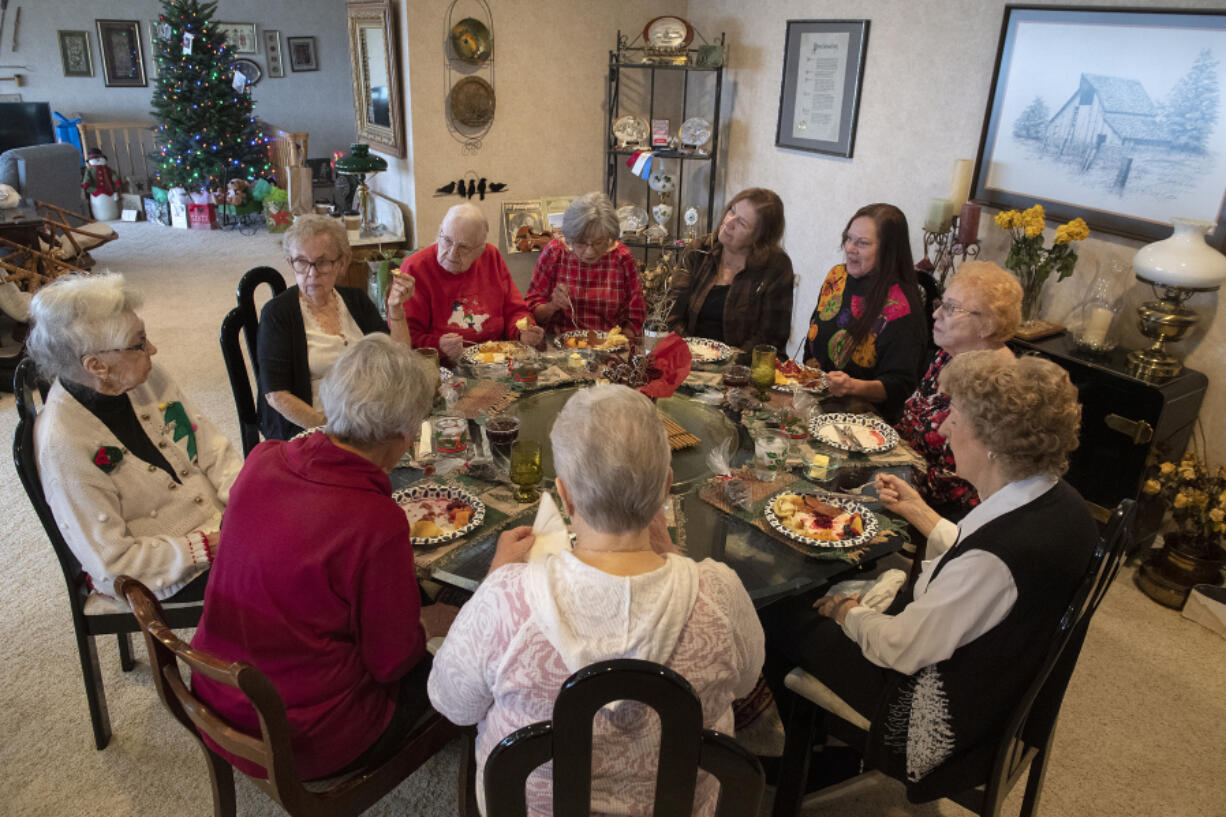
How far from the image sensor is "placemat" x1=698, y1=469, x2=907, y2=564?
6.05 feet

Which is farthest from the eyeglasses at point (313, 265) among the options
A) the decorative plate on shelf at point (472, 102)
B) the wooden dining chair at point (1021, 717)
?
the decorative plate on shelf at point (472, 102)

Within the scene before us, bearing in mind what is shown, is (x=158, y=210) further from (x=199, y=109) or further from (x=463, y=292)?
(x=463, y=292)

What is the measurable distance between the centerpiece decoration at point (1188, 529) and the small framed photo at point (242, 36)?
9556mm

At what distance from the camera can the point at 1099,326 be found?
127 inches

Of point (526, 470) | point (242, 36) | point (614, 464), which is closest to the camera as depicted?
point (614, 464)

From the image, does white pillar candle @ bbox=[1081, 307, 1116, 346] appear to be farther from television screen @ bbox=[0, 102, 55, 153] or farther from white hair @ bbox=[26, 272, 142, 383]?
television screen @ bbox=[0, 102, 55, 153]

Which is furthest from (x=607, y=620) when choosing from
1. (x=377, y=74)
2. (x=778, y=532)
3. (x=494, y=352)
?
(x=377, y=74)

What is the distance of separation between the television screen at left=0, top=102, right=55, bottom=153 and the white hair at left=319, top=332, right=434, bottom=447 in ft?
27.4

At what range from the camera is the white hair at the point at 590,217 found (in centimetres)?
326

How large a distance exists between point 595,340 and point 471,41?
230cm

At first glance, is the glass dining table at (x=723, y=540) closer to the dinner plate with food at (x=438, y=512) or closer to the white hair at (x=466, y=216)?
the dinner plate with food at (x=438, y=512)

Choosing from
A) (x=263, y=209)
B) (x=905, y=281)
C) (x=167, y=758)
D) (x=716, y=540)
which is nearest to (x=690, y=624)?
(x=716, y=540)

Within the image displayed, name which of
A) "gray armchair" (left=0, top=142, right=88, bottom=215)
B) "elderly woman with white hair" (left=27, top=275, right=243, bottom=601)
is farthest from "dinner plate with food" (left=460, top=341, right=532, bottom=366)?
"gray armchair" (left=0, top=142, right=88, bottom=215)

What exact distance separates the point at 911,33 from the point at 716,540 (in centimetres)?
310
